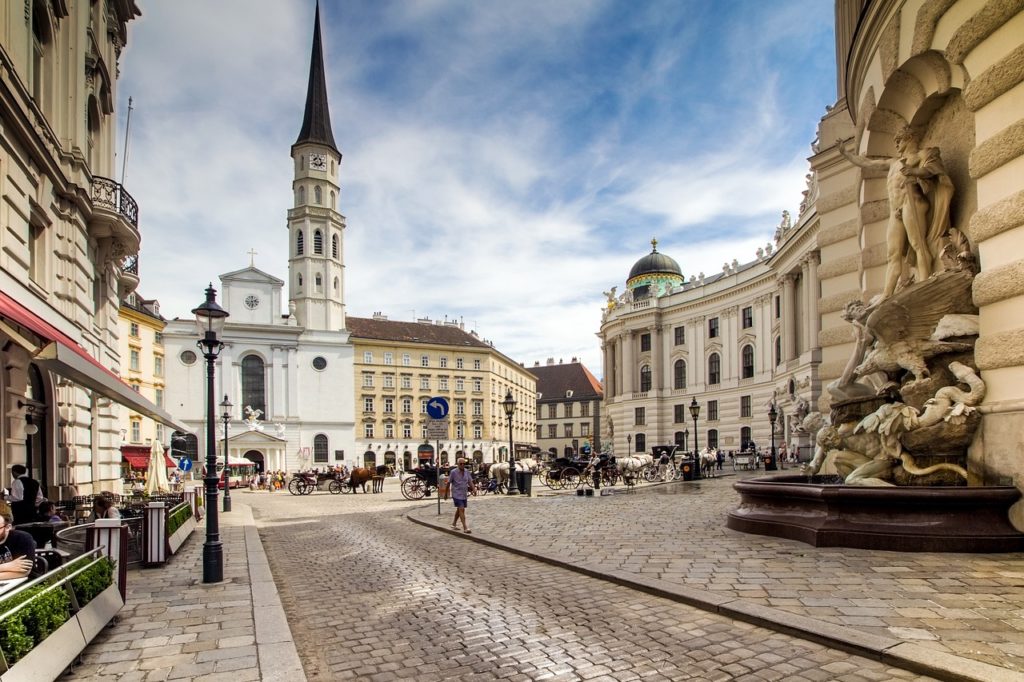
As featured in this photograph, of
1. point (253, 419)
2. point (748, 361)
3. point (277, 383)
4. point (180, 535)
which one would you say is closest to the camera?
point (180, 535)

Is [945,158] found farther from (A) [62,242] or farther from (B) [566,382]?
(B) [566,382]

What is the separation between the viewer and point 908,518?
844 centimetres

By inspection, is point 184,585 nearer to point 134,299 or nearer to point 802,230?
point 802,230

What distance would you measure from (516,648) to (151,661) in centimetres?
303

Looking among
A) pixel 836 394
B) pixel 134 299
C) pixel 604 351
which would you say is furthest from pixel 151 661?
pixel 604 351

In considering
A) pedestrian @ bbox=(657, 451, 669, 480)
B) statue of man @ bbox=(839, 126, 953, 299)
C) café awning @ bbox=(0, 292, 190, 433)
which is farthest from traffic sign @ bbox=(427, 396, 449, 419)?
pedestrian @ bbox=(657, 451, 669, 480)

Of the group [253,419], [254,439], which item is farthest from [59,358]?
[253,419]

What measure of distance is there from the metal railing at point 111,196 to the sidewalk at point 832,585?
13.8m

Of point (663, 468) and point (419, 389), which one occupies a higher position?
point (419, 389)

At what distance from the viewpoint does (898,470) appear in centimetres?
969

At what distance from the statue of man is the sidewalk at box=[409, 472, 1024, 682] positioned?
16.8 ft

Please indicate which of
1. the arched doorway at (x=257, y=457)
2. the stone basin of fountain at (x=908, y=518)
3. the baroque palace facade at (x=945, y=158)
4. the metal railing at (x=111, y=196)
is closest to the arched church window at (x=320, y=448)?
the arched doorway at (x=257, y=457)

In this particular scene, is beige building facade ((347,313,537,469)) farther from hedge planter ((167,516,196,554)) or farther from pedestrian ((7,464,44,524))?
pedestrian ((7,464,44,524))

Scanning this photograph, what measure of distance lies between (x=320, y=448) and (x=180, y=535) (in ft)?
183
